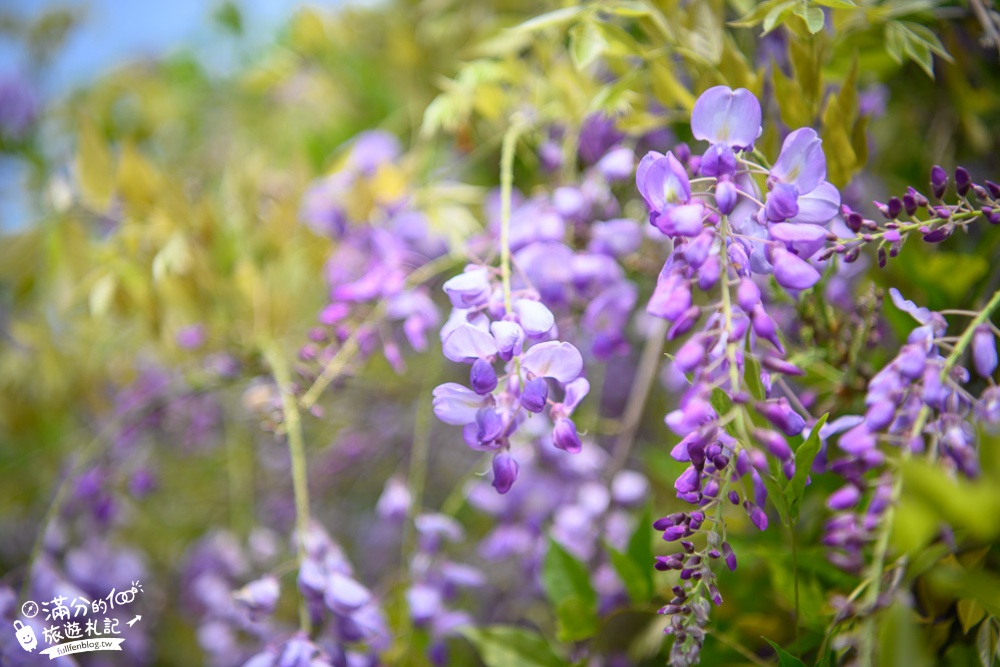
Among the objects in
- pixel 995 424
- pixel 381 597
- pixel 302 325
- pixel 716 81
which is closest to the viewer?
pixel 995 424

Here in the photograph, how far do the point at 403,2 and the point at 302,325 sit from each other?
690mm

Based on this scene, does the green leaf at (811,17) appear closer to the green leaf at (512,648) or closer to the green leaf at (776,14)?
the green leaf at (776,14)

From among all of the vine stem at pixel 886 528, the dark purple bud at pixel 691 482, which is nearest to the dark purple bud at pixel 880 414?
the vine stem at pixel 886 528

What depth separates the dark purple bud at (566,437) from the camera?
0.48m

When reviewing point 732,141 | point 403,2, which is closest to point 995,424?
point 732,141

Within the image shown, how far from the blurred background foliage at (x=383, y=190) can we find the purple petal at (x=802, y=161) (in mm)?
112

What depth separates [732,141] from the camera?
1.58 feet

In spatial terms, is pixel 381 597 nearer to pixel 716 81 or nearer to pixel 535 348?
pixel 535 348

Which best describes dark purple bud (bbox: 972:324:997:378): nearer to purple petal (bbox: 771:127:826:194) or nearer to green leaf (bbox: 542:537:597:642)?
purple petal (bbox: 771:127:826:194)

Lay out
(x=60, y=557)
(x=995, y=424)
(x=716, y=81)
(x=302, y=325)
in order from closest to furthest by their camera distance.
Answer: (x=995, y=424) < (x=716, y=81) < (x=60, y=557) < (x=302, y=325)

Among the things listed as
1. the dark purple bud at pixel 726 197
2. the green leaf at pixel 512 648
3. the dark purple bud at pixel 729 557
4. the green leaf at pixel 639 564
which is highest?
the dark purple bud at pixel 726 197

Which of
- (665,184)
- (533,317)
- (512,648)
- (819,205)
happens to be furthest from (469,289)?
(512,648)

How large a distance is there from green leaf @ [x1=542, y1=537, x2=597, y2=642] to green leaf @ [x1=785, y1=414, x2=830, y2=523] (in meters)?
0.26

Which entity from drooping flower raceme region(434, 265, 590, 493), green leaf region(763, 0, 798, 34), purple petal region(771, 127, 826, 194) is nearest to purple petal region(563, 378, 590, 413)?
drooping flower raceme region(434, 265, 590, 493)
